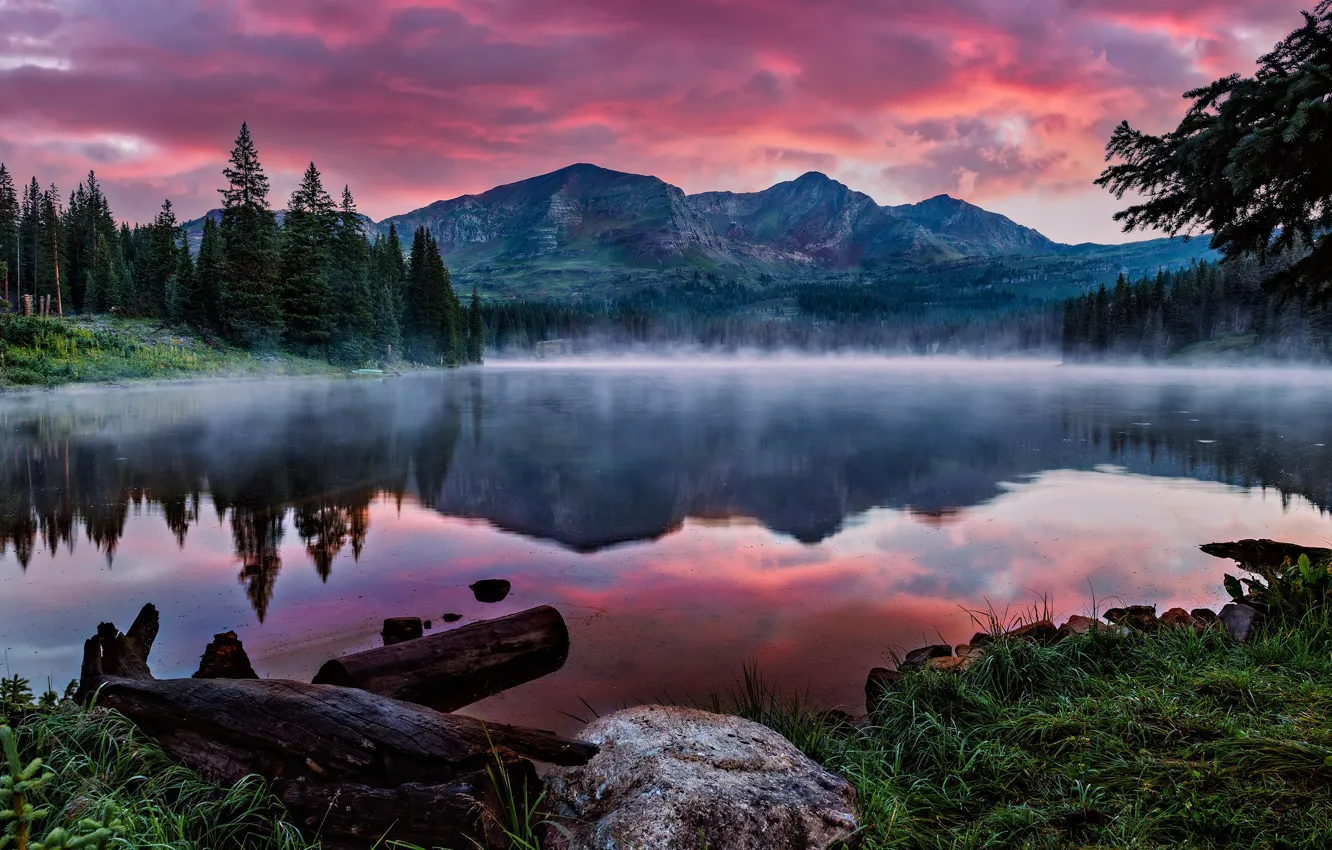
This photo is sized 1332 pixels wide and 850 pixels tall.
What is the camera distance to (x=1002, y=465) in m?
20.8

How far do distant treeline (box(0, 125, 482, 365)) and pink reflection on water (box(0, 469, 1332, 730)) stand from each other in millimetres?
51744

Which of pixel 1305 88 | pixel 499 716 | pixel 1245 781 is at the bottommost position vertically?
pixel 499 716

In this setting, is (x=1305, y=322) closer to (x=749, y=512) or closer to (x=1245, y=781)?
(x=749, y=512)

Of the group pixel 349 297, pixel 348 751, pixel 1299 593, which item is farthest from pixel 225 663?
pixel 349 297

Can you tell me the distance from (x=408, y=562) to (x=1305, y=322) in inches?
4655

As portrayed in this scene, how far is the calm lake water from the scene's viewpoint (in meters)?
8.18

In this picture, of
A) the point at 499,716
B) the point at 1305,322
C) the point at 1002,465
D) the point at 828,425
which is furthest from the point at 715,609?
the point at 1305,322

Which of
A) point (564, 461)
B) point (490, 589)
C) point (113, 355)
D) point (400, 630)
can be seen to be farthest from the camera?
point (113, 355)

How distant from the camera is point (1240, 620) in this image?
22.5ft

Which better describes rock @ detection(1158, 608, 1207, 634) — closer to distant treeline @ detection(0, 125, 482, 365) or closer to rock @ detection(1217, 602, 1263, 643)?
rock @ detection(1217, 602, 1263, 643)

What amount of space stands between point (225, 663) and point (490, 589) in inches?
135

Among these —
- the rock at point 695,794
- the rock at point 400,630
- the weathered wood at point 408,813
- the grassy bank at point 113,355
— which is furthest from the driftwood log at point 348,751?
the grassy bank at point 113,355

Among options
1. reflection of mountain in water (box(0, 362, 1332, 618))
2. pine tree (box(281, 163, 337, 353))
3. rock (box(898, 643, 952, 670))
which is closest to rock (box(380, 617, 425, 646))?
reflection of mountain in water (box(0, 362, 1332, 618))

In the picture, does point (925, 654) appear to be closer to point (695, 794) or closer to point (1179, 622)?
point (1179, 622)
